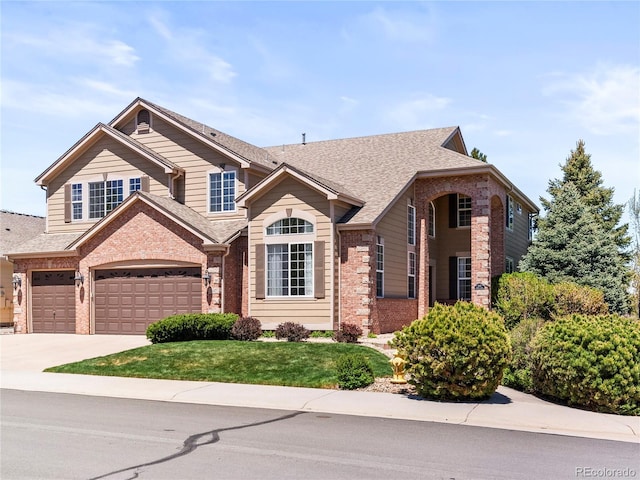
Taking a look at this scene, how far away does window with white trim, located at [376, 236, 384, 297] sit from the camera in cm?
2436

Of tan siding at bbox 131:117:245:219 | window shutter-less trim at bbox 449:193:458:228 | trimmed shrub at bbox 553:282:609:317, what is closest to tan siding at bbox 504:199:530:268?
window shutter-less trim at bbox 449:193:458:228

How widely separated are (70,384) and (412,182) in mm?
15652

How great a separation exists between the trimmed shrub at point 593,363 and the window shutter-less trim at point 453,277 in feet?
57.5

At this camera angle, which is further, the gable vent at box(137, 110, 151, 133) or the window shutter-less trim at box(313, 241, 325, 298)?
the gable vent at box(137, 110, 151, 133)

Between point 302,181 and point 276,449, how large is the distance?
15089 millimetres

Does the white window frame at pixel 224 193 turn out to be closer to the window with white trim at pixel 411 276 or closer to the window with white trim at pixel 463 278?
the window with white trim at pixel 411 276

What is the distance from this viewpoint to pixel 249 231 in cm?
2448

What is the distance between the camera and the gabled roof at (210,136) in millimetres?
27078

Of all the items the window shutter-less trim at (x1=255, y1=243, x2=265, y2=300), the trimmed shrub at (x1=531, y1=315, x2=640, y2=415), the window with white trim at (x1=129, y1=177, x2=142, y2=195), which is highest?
the window with white trim at (x1=129, y1=177, x2=142, y2=195)

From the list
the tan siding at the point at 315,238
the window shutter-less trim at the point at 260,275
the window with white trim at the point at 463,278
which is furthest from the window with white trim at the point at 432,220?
the window shutter-less trim at the point at 260,275

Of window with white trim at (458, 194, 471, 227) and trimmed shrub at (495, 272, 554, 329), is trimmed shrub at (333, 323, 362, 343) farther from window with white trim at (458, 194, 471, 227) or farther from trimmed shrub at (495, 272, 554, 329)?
window with white trim at (458, 194, 471, 227)

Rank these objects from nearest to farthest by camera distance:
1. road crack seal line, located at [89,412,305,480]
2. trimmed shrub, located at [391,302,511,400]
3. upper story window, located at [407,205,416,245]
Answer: road crack seal line, located at [89,412,305,480], trimmed shrub, located at [391,302,511,400], upper story window, located at [407,205,416,245]

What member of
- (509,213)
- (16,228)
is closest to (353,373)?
(509,213)

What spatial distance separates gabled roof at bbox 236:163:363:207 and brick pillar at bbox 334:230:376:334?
4.75 feet
